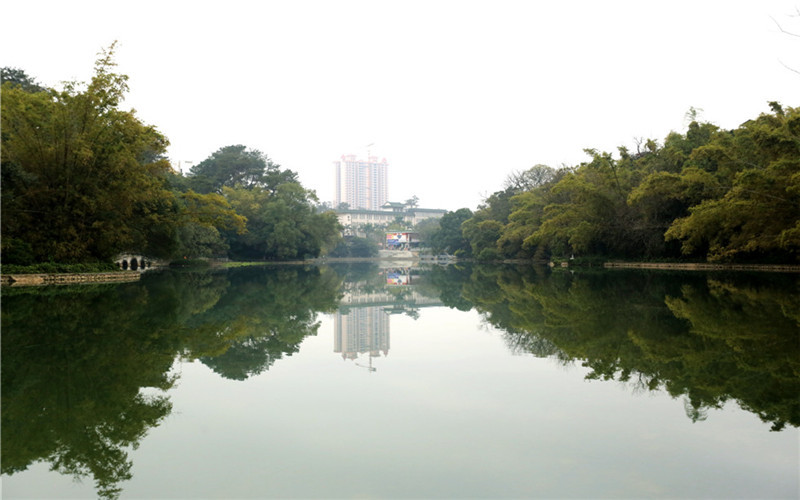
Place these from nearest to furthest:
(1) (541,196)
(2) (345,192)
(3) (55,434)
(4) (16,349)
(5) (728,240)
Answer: (3) (55,434) → (4) (16,349) → (5) (728,240) → (1) (541,196) → (2) (345,192)

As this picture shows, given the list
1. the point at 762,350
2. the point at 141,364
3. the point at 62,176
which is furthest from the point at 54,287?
the point at 762,350

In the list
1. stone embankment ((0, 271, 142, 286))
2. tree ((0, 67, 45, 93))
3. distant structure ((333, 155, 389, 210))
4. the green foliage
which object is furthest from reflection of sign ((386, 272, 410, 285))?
distant structure ((333, 155, 389, 210))

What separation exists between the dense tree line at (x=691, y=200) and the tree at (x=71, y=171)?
66.7ft

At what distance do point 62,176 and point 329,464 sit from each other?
58.1ft

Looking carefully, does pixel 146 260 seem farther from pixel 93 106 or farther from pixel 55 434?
pixel 55 434

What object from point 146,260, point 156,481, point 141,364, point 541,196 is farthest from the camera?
point 541,196

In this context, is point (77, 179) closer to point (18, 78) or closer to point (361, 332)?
point (361, 332)

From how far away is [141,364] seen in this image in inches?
237

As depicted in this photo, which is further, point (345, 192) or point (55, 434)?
point (345, 192)

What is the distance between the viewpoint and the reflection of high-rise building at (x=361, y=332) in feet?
24.1

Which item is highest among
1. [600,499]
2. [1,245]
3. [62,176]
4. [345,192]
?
[345,192]

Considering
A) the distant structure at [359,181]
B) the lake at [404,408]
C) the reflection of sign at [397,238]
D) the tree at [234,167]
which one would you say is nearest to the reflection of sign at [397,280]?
the lake at [404,408]

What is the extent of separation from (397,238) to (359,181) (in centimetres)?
9635

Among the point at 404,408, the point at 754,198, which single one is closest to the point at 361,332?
the point at 404,408
